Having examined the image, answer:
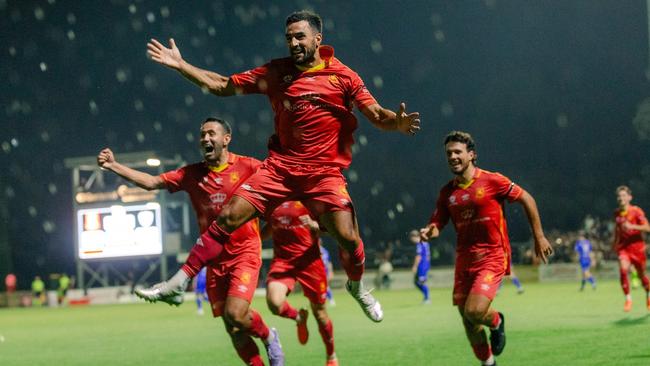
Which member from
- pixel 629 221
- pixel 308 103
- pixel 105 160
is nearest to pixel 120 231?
pixel 629 221

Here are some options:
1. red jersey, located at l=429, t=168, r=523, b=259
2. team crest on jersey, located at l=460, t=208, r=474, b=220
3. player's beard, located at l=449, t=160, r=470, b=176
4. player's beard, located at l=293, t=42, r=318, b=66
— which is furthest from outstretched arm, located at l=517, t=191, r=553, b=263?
player's beard, located at l=293, t=42, r=318, b=66

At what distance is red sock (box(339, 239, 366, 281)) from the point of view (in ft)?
28.3

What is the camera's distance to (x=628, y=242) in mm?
18906

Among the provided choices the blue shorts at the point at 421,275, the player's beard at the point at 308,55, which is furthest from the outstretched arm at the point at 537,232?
the blue shorts at the point at 421,275

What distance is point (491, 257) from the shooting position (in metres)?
9.34

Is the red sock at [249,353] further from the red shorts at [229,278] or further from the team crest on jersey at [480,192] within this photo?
the team crest on jersey at [480,192]

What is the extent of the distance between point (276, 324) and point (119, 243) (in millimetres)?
31800

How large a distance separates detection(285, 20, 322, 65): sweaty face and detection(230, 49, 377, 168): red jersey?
0.20m

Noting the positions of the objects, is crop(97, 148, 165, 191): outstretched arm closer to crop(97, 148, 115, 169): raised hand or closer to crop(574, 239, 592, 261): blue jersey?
crop(97, 148, 115, 169): raised hand

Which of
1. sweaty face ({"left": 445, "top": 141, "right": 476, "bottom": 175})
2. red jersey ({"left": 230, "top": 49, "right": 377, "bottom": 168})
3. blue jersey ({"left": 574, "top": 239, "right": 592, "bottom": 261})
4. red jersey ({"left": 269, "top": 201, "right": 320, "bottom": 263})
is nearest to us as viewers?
red jersey ({"left": 230, "top": 49, "right": 377, "bottom": 168})

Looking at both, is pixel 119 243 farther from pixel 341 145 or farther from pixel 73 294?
pixel 341 145

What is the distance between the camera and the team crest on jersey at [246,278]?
8.97m

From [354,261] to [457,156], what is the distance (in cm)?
164

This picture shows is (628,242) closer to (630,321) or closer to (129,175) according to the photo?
(630,321)
